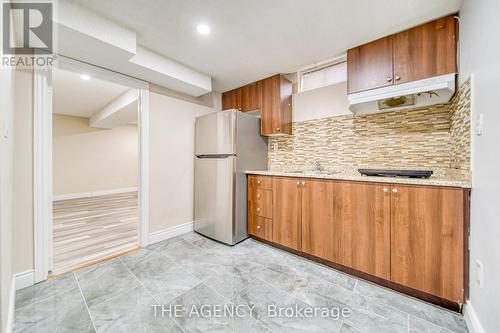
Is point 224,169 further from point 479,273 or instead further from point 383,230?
point 479,273

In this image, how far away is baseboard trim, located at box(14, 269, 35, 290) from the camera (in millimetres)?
1687

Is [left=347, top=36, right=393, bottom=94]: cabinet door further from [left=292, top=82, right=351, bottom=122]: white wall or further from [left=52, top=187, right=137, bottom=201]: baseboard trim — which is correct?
[left=52, top=187, right=137, bottom=201]: baseboard trim

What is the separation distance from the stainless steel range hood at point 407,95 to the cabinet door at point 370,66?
0.07 m

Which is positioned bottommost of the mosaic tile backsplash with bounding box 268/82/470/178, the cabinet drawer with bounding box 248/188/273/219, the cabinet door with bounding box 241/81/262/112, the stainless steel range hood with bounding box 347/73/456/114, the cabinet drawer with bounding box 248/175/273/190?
the cabinet drawer with bounding box 248/188/273/219

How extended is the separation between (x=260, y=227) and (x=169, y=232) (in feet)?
4.33

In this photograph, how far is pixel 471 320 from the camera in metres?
1.25

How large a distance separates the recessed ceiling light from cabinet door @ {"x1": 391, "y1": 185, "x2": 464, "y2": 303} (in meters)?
2.19

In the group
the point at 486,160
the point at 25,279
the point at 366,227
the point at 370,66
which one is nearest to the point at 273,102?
the point at 370,66

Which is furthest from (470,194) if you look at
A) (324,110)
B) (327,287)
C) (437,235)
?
(324,110)

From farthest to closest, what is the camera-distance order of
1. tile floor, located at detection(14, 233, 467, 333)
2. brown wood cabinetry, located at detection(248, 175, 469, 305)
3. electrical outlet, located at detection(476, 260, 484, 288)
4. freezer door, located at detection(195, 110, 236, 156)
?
freezer door, located at detection(195, 110, 236, 156) → brown wood cabinetry, located at detection(248, 175, 469, 305) → tile floor, located at detection(14, 233, 467, 333) → electrical outlet, located at detection(476, 260, 484, 288)

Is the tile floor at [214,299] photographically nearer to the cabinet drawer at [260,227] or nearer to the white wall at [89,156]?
the cabinet drawer at [260,227]

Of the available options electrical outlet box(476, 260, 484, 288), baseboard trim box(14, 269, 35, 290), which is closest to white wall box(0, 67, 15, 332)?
baseboard trim box(14, 269, 35, 290)

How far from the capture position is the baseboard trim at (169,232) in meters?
2.63

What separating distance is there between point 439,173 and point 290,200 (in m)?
1.42
